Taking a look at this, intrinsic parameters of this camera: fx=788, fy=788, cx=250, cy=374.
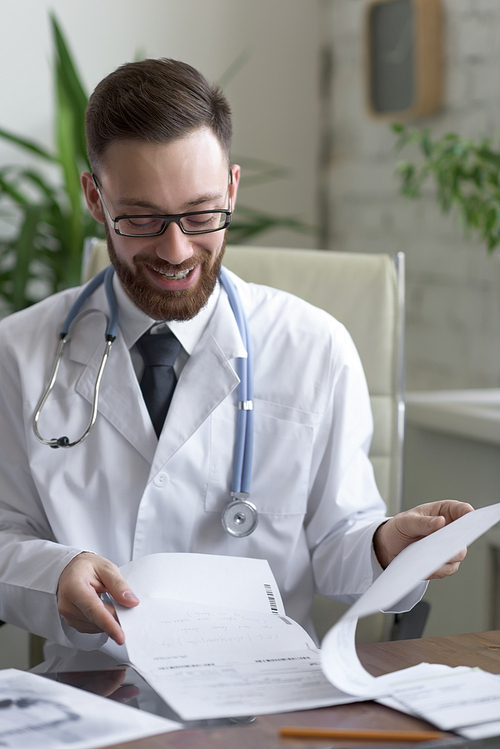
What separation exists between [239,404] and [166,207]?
310 millimetres

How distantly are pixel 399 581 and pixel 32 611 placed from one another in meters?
0.56

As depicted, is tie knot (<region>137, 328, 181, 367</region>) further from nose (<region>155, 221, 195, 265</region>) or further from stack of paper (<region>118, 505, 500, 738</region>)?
stack of paper (<region>118, 505, 500, 738</region>)

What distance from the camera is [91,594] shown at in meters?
0.86

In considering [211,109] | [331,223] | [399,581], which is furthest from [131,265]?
[331,223]

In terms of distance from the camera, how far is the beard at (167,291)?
43.8 inches

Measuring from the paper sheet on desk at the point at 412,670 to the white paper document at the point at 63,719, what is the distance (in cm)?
16

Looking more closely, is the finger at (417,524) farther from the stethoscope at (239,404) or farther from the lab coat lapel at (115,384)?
the lab coat lapel at (115,384)

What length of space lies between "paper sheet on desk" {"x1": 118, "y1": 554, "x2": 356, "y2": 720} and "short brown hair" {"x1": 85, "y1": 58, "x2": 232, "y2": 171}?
56cm

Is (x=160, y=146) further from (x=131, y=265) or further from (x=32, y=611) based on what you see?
(x=32, y=611)

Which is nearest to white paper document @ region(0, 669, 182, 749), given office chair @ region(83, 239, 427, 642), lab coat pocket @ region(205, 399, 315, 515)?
lab coat pocket @ region(205, 399, 315, 515)

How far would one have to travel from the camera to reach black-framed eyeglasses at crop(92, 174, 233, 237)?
1048 millimetres

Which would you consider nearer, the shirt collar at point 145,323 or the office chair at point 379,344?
the shirt collar at point 145,323

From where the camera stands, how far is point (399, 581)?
70 cm

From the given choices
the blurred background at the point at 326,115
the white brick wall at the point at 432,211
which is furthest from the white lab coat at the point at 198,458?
Answer: the white brick wall at the point at 432,211
